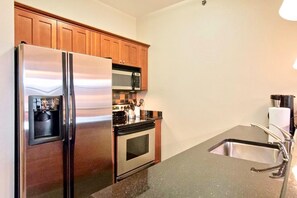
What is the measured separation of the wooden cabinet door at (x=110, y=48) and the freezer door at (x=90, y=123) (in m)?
0.55

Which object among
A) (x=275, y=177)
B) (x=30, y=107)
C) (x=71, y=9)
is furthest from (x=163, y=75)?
(x=275, y=177)

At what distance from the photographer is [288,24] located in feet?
7.38

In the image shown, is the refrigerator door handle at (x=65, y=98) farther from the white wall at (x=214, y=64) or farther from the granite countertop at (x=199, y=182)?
the white wall at (x=214, y=64)

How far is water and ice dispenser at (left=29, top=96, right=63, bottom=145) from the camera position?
5.55ft

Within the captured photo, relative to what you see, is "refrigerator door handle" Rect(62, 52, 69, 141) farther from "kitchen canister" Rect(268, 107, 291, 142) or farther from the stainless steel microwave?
"kitchen canister" Rect(268, 107, 291, 142)

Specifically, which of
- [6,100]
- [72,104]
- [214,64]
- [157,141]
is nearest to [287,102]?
[214,64]

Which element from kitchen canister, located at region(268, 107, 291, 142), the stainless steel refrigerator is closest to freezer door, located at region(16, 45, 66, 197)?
the stainless steel refrigerator

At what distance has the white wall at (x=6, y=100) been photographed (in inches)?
66.4

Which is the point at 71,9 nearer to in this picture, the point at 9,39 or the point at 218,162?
the point at 9,39

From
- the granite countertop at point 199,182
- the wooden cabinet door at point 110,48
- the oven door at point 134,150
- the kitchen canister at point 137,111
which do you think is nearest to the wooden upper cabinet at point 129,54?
the wooden cabinet door at point 110,48

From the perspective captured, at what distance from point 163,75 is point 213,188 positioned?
2.58m

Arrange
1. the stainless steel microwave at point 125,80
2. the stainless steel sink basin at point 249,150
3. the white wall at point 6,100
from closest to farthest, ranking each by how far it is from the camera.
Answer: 1. the stainless steel sink basin at point 249,150
2. the white wall at point 6,100
3. the stainless steel microwave at point 125,80

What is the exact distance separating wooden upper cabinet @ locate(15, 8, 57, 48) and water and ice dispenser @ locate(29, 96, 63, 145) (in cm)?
70

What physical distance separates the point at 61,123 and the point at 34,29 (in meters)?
1.04
